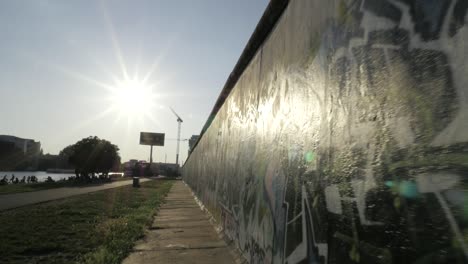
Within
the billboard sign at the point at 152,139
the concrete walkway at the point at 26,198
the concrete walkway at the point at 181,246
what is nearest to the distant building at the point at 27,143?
the billboard sign at the point at 152,139

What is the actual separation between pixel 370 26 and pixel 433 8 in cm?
47

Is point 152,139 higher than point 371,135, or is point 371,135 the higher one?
point 152,139

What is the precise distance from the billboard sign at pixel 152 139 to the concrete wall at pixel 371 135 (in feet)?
286

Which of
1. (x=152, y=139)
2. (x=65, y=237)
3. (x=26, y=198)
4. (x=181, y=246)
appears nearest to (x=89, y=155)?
(x=26, y=198)

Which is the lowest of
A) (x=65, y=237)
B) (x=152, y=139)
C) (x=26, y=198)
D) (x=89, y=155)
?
(x=65, y=237)

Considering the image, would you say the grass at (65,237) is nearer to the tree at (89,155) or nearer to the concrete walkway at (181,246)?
the concrete walkway at (181,246)

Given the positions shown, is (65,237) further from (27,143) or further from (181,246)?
(27,143)

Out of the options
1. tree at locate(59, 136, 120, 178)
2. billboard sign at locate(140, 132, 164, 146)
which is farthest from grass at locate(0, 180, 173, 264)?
billboard sign at locate(140, 132, 164, 146)

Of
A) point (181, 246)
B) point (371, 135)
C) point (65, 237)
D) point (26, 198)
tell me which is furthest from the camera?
point (26, 198)

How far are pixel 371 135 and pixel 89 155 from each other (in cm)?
3928

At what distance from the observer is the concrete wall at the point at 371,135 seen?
119 centimetres

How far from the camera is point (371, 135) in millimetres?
1638

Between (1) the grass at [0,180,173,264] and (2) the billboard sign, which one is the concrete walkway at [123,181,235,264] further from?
(2) the billboard sign

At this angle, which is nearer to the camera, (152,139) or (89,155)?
(89,155)
